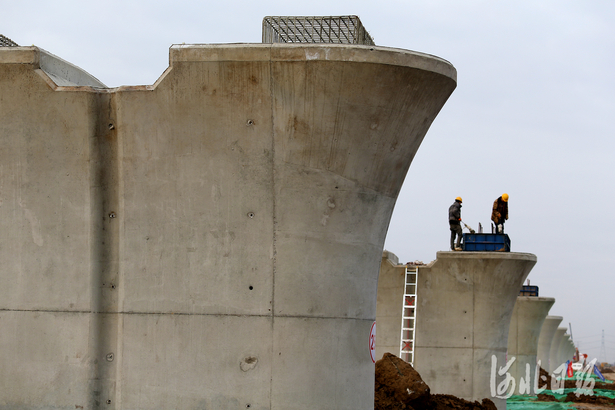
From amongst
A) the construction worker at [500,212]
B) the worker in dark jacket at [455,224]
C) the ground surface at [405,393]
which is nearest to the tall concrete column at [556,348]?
the construction worker at [500,212]

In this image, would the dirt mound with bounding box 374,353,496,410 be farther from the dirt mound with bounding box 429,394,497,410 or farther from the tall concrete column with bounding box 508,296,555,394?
the tall concrete column with bounding box 508,296,555,394

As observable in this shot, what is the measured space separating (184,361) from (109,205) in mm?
2044

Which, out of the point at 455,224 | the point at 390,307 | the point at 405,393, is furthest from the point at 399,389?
the point at 455,224

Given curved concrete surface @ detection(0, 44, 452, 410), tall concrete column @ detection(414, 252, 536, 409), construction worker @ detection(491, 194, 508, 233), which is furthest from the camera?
construction worker @ detection(491, 194, 508, 233)

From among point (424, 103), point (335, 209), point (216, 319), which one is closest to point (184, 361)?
point (216, 319)

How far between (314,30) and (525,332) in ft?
76.2

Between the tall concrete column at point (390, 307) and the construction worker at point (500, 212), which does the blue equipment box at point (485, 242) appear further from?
the tall concrete column at point (390, 307)

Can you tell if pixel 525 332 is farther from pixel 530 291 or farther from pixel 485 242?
pixel 485 242

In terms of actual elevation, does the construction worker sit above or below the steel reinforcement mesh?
below

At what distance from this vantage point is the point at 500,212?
20312 millimetres

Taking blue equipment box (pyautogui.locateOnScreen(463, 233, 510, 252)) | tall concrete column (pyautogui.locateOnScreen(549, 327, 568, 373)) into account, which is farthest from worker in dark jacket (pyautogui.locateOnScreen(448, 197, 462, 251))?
tall concrete column (pyautogui.locateOnScreen(549, 327, 568, 373))

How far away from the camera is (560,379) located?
41969 mm

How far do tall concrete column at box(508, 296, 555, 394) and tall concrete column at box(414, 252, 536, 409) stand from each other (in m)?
10.3

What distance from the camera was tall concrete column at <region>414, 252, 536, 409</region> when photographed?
19.6 meters
